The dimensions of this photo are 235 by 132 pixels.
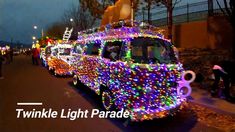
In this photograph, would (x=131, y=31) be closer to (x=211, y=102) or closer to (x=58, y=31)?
(x=211, y=102)

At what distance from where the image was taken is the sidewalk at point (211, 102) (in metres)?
9.59

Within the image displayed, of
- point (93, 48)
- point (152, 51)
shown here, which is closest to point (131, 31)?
point (152, 51)

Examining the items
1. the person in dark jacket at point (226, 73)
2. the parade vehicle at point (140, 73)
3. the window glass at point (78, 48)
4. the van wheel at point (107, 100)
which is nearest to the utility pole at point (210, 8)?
the window glass at point (78, 48)

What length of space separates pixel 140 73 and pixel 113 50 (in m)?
1.55

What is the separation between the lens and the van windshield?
895 cm

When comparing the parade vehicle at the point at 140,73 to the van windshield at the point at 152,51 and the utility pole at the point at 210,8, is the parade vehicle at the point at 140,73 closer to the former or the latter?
the van windshield at the point at 152,51

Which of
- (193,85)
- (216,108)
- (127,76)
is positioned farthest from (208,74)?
(127,76)

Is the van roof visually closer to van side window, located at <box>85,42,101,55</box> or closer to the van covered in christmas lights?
van side window, located at <box>85,42,101,55</box>

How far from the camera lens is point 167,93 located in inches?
334

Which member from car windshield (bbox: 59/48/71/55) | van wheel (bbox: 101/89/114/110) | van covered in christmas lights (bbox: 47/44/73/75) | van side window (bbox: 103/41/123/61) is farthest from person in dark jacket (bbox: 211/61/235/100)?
car windshield (bbox: 59/48/71/55)

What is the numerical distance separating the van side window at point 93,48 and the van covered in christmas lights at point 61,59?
5.82 metres

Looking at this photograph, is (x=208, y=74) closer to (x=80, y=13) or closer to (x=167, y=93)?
(x=167, y=93)

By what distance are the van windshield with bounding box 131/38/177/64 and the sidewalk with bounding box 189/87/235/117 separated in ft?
6.41

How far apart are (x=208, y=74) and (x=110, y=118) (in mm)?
6709
